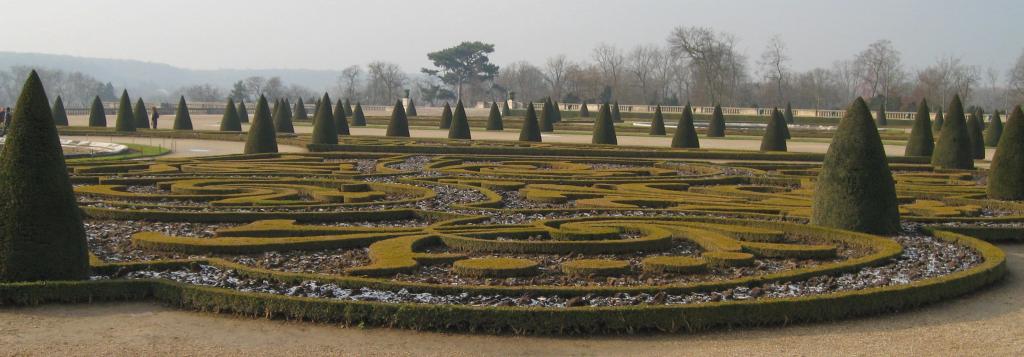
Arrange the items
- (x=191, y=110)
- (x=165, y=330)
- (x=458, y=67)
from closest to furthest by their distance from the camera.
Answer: (x=165, y=330), (x=191, y=110), (x=458, y=67)

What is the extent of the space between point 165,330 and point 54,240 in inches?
65.6

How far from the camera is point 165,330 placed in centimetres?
866

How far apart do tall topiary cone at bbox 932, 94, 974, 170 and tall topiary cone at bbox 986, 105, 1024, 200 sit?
24.5 feet

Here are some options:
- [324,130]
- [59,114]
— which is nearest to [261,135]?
[324,130]

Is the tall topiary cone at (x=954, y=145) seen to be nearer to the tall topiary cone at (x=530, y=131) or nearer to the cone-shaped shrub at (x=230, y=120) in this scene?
the tall topiary cone at (x=530, y=131)

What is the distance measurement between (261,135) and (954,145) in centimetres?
1870

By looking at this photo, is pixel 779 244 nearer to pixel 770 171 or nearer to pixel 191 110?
pixel 770 171

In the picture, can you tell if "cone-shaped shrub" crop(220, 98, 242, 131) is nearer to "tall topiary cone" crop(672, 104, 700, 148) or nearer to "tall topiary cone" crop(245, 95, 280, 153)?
"tall topiary cone" crop(245, 95, 280, 153)

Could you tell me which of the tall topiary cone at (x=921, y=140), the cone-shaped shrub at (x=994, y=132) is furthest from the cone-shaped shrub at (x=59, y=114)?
the cone-shaped shrub at (x=994, y=132)

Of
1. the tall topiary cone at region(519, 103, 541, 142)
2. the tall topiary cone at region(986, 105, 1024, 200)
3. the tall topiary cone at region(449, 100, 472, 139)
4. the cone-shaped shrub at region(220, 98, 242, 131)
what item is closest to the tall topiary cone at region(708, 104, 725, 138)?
the tall topiary cone at region(519, 103, 541, 142)

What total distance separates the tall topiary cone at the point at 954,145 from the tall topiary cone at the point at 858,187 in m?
13.8

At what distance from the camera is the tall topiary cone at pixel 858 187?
521 inches

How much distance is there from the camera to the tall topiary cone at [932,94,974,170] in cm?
2598

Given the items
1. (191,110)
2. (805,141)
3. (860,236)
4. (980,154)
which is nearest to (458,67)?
(191,110)
